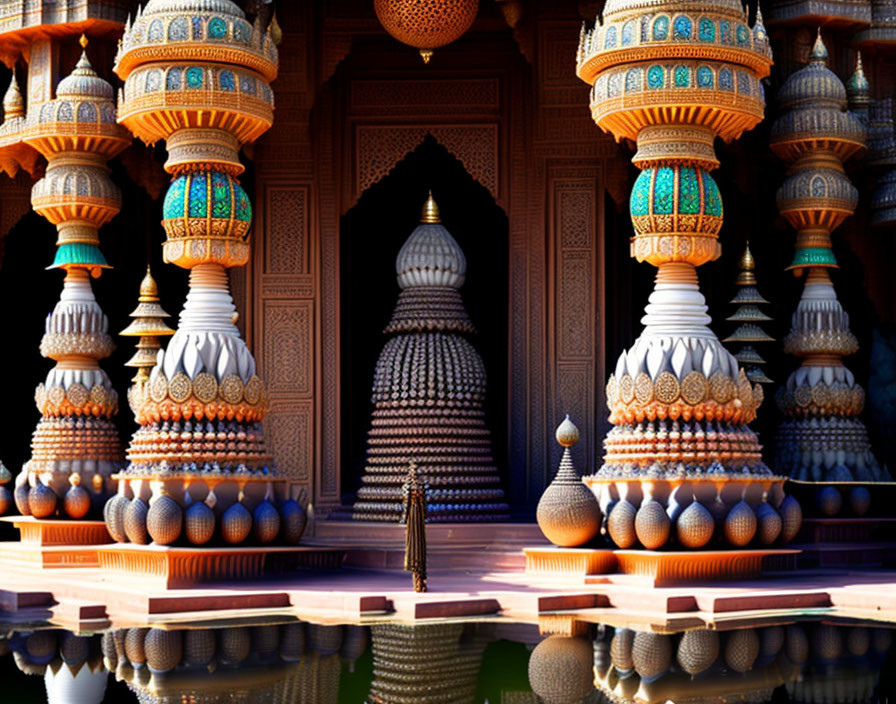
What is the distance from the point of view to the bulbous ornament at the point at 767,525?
9.91 meters

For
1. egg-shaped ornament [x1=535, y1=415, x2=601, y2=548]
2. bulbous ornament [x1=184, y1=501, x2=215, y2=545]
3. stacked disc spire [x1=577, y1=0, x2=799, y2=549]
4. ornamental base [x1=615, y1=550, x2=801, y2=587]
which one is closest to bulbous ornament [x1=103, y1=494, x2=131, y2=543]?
bulbous ornament [x1=184, y1=501, x2=215, y2=545]

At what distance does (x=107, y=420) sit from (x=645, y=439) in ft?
15.2

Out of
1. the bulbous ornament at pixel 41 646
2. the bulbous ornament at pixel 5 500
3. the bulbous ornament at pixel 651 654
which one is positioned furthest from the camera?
the bulbous ornament at pixel 5 500

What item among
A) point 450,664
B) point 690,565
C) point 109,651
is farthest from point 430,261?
point 450,664

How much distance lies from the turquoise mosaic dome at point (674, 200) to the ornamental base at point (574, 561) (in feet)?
7.09

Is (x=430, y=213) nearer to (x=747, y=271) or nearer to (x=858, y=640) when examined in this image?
(x=747, y=271)

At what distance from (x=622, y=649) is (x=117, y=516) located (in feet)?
14.2

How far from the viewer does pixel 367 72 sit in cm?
1312

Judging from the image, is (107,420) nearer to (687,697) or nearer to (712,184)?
(712,184)

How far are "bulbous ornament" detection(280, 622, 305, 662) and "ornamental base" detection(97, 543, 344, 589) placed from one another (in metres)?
1.89

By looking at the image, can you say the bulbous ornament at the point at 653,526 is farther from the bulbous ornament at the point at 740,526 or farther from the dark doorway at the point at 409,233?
the dark doorway at the point at 409,233

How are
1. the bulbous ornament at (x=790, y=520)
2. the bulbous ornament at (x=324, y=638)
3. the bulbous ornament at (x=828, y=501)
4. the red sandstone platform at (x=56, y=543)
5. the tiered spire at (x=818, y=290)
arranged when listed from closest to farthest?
the bulbous ornament at (x=324, y=638) < the bulbous ornament at (x=790, y=520) < the red sandstone platform at (x=56, y=543) < the bulbous ornament at (x=828, y=501) < the tiered spire at (x=818, y=290)

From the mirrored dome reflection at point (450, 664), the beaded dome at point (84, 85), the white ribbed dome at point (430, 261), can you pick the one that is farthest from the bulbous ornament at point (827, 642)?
the beaded dome at point (84, 85)

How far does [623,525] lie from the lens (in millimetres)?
9672
